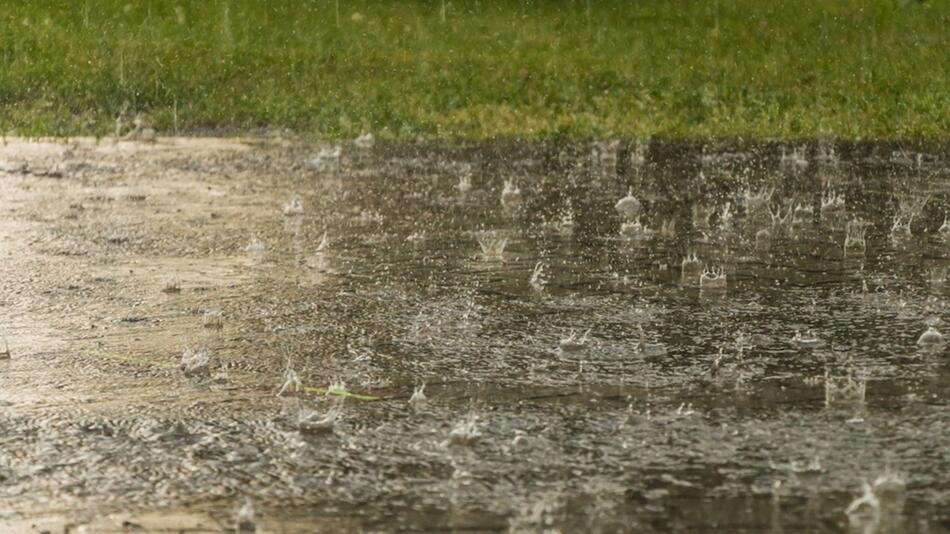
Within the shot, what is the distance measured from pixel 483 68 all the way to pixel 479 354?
1400 centimetres

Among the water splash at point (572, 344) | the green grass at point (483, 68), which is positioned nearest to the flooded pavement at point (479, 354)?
the water splash at point (572, 344)

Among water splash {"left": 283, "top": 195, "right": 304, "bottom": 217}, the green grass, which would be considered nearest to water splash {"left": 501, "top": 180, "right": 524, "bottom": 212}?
water splash {"left": 283, "top": 195, "right": 304, "bottom": 217}

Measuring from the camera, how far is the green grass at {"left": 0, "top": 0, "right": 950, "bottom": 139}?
63.6 feet

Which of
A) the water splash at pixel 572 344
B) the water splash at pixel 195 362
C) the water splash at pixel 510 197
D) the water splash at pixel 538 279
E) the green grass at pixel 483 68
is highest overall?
the green grass at pixel 483 68

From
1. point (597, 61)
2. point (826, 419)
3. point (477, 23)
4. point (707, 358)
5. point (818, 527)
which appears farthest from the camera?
point (477, 23)

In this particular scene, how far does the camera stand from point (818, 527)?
5.27 meters

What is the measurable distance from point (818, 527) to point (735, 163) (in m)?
11.3

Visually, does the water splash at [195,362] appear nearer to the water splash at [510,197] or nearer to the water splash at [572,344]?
the water splash at [572,344]

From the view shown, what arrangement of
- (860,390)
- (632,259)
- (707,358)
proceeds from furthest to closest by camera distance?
1. (632,259)
2. (707,358)
3. (860,390)

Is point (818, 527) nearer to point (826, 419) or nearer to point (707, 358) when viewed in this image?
point (826, 419)

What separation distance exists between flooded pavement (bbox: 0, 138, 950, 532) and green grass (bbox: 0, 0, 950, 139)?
13.4 feet

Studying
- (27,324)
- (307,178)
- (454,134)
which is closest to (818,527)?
(27,324)

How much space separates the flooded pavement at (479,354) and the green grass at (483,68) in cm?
410

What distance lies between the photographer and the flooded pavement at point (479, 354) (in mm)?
5664
